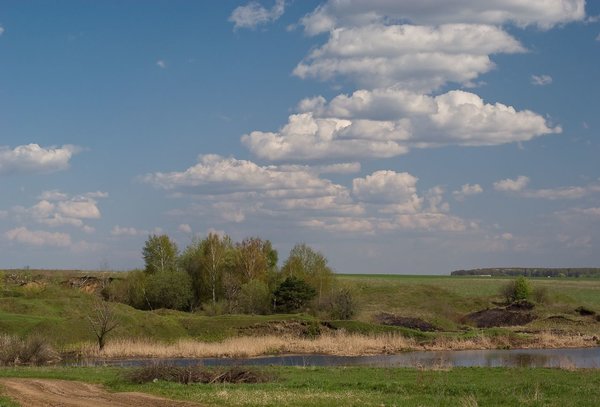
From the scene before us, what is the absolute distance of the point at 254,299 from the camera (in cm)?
9275

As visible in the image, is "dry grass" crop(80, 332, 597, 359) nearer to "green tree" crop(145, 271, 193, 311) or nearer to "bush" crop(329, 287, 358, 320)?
"bush" crop(329, 287, 358, 320)

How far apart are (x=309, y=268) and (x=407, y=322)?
76.3ft

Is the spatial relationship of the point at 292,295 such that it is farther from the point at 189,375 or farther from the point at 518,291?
the point at 189,375

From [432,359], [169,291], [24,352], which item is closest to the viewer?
[24,352]

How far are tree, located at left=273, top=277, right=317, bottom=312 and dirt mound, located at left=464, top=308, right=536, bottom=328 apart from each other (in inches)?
840

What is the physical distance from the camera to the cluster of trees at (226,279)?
305 feet

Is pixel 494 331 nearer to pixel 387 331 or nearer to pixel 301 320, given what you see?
pixel 387 331

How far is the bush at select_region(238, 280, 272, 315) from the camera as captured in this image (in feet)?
302

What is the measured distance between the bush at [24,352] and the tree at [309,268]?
53.1 metres

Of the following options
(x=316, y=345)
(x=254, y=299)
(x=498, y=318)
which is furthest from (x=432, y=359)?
(x=254, y=299)

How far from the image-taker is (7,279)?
103 meters

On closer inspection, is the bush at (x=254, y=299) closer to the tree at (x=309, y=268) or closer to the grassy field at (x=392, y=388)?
the tree at (x=309, y=268)

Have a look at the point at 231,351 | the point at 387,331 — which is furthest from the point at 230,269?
the point at 231,351

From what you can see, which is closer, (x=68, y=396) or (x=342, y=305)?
(x=68, y=396)
